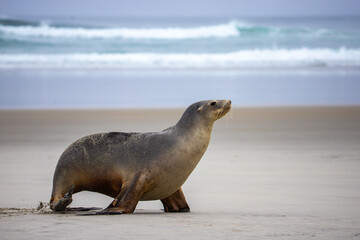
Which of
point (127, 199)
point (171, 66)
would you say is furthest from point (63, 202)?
point (171, 66)

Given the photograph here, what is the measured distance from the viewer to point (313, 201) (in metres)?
7.05

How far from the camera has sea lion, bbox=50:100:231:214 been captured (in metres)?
6.38

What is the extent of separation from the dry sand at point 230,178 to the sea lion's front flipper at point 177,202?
4.7 inches

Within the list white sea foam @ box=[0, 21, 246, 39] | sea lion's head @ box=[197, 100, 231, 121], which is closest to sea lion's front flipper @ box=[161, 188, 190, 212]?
sea lion's head @ box=[197, 100, 231, 121]

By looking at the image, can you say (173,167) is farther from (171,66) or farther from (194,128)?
(171,66)

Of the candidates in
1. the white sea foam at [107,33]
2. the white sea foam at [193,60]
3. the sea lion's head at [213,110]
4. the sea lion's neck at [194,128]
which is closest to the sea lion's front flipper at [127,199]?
the sea lion's neck at [194,128]

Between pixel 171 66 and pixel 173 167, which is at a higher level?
pixel 171 66

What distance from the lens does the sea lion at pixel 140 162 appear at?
638 centimetres

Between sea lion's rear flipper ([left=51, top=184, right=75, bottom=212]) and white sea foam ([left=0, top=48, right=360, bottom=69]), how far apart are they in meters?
21.9

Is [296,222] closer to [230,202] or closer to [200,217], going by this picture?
[200,217]

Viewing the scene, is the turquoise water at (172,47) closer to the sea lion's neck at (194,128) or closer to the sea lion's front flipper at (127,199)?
the sea lion's neck at (194,128)

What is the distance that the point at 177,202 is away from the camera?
22.0 feet

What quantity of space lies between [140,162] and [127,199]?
1.27 feet

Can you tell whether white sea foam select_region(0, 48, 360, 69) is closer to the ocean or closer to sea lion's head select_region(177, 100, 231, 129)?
the ocean
